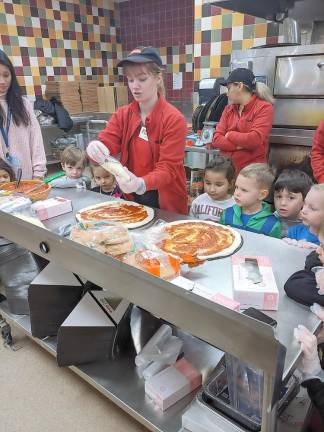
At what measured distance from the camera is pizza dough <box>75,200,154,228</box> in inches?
52.8

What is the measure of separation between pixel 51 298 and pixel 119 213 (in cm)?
43

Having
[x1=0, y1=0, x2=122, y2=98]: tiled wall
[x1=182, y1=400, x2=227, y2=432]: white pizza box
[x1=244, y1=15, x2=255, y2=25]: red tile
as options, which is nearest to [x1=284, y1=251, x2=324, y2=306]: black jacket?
[x1=182, y1=400, x2=227, y2=432]: white pizza box

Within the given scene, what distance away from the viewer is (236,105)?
8.36ft

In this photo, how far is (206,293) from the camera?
848mm

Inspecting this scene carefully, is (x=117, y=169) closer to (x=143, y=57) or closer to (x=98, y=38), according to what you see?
(x=143, y=57)

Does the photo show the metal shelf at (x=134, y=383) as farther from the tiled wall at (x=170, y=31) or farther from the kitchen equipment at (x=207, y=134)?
the tiled wall at (x=170, y=31)

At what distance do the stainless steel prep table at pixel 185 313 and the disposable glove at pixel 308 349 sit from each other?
0.02 metres

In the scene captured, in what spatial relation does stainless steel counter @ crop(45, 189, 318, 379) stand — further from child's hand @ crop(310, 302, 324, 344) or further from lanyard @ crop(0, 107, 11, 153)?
lanyard @ crop(0, 107, 11, 153)

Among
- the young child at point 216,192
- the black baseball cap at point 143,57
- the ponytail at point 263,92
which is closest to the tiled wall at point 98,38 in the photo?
the ponytail at point 263,92

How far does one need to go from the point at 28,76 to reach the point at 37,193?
382 cm

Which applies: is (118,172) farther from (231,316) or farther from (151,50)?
(231,316)

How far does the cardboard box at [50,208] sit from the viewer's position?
4.50 feet

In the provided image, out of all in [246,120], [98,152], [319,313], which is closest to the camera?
[319,313]

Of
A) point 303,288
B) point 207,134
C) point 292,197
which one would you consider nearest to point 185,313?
point 303,288
